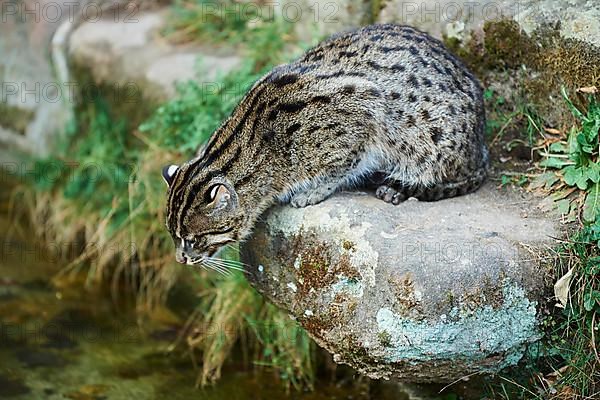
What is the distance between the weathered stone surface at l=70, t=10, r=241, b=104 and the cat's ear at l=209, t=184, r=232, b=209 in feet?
8.17

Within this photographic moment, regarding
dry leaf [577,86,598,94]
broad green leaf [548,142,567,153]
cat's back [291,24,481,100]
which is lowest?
broad green leaf [548,142,567,153]

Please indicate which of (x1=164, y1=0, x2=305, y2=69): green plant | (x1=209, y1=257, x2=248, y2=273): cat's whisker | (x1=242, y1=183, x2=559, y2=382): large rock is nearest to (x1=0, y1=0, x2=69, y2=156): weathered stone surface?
(x1=164, y1=0, x2=305, y2=69): green plant

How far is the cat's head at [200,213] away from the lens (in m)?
4.92

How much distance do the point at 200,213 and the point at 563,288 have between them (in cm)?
187

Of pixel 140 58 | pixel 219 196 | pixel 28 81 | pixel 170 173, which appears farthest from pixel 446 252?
pixel 28 81

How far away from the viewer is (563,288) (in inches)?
182

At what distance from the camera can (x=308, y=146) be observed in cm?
511

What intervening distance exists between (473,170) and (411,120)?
460 millimetres

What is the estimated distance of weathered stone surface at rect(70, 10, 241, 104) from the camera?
761 centimetres

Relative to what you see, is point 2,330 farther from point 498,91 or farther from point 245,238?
point 498,91

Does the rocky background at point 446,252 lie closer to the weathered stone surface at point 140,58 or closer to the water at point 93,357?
the water at point 93,357

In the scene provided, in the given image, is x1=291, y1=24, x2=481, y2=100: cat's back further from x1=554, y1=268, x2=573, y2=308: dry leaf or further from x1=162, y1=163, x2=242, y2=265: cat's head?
x1=554, y1=268, x2=573, y2=308: dry leaf

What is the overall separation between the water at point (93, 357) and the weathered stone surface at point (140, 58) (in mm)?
1649

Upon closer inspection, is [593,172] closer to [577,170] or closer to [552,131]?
[577,170]
